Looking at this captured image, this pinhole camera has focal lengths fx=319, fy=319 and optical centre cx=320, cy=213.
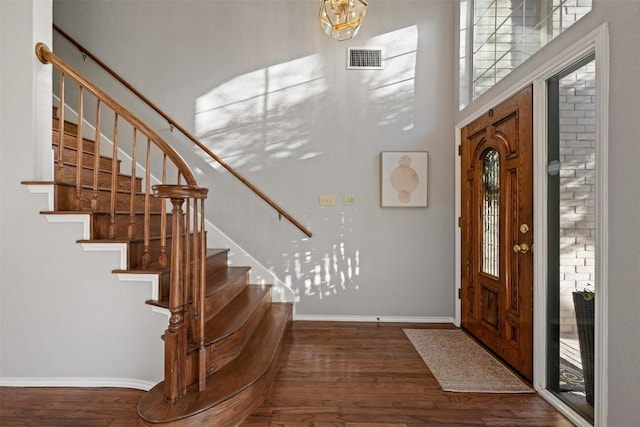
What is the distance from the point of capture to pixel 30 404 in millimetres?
1894

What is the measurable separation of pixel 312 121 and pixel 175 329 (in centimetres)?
251

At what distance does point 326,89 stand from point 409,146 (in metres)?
1.09

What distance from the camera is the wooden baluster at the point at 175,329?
1.57 meters

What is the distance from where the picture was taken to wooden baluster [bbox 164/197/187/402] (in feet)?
5.15

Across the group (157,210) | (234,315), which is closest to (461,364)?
(234,315)

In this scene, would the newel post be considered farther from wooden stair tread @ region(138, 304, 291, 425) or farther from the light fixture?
the light fixture

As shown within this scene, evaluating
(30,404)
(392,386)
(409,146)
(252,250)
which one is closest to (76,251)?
(30,404)

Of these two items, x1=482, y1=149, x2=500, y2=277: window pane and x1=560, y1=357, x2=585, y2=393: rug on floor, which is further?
x1=482, y1=149, x2=500, y2=277: window pane

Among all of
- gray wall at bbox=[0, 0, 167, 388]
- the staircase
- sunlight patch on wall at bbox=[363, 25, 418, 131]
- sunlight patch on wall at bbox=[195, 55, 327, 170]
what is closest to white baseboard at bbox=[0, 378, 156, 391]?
gray wall at bbox=[0, 0, 167, 388]

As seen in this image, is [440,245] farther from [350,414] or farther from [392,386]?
[350,414]

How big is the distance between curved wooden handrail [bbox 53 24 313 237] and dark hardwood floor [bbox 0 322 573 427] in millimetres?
1429

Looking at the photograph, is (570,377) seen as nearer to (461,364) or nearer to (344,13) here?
(461,364)

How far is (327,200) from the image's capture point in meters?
3.42

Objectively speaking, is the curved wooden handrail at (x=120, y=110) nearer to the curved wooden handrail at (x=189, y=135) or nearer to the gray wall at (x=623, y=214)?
the curved wooden handrail at (x=189, y=135)
